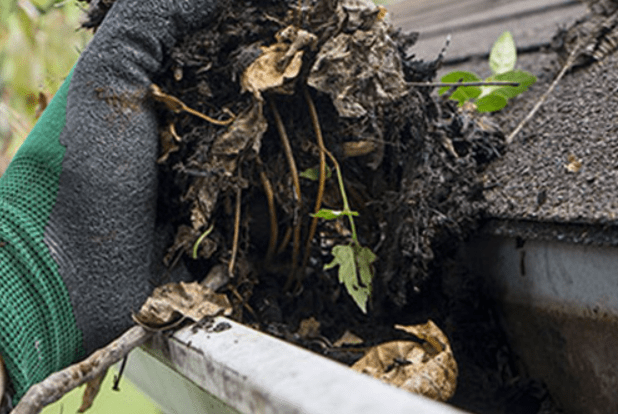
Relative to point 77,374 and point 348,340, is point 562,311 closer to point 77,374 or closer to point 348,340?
point 348,340

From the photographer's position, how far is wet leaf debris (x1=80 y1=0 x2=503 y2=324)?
100 cm

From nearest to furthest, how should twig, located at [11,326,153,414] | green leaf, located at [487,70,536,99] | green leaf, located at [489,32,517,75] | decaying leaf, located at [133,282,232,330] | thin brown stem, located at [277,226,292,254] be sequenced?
twig, located at [11,326,153,414]
decaying leaf, located at [133,282,232,330]
thin brown stem, located at [277,226,292,254]
green leaf, located at [487,70,536,99]
green leaf, located at [489,32,517,75]

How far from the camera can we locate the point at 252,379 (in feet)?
2.27

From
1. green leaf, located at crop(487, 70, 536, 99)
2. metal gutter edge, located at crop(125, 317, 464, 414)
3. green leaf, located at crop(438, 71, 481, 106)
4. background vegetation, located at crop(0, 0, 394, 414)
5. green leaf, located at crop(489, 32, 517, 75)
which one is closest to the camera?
metal gutter edge, located at crop(125, 317, 464, 414)

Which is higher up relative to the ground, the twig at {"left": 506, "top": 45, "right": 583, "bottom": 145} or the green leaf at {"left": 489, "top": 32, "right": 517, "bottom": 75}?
the green leaf at {"left": 489, "top": 32, "right": 517, "bottom": 75}

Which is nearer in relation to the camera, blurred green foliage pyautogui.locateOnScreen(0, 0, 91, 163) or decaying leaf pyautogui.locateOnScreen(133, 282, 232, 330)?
decaying leaf pyautogui.locateOnScreen(133, 282, 232, 330)

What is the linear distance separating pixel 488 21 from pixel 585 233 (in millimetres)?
1593

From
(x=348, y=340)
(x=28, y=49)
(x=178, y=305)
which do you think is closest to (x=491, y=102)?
(x=348, y=340)

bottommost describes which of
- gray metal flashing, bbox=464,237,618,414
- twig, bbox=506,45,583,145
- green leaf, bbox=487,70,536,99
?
gray metal flashing, bbox=464,237,618,414

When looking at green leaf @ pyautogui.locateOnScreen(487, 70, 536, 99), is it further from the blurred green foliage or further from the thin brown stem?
the blurred green foliage

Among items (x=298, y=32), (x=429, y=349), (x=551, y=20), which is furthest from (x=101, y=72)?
(x=551, y=20)

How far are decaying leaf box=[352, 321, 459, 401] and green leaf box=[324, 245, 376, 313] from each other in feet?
0.30

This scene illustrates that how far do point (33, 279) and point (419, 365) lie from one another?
561 mm

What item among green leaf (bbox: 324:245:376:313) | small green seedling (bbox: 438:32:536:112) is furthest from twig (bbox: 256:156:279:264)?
small green seedling (bbox: 438:32:536:112)
